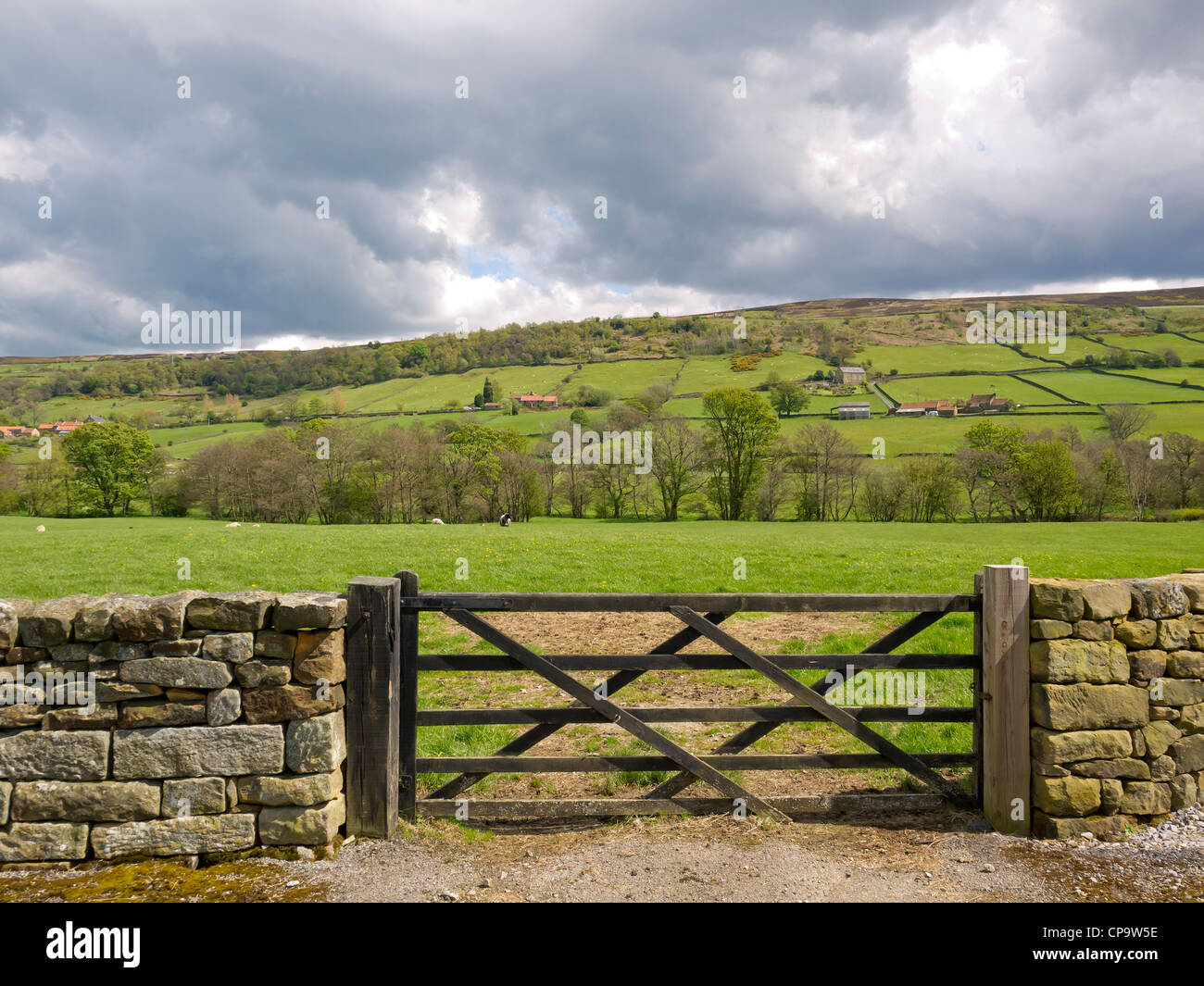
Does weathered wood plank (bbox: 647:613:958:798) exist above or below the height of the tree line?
below

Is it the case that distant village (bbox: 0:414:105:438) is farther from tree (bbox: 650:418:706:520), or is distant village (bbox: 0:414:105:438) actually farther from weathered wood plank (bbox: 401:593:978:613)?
weathered wood plank (bbox: 401:593:978:613)

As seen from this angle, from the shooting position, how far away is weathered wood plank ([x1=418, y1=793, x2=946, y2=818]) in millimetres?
5738

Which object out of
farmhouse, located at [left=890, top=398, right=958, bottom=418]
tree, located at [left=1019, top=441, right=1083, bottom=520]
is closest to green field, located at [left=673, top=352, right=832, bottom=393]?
farmhouse, located at [left=890, top=398, right=958, bottom=418]

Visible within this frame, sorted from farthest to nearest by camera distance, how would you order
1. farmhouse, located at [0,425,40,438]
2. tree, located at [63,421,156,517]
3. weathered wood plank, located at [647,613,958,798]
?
farmhouse, located at [0,425,40,438] < tree, located at [63,421,156,517] < weathered wood plank, located at [647,613,958,798]

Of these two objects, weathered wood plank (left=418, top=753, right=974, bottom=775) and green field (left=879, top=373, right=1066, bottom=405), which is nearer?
weathered wood plank (left=418, top=753, right=974, bottom=775)

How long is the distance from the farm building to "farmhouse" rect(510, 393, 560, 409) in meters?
40.5

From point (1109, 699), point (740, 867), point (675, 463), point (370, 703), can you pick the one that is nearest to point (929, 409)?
point (675, 463)

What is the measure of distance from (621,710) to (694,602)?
105cm

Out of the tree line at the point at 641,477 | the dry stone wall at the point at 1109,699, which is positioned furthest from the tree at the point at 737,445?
the dry stone wall at the point at 1109,699

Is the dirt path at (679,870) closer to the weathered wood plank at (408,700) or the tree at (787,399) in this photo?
the weathered wood plank at (408,700)

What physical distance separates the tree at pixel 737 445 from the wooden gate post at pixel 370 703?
6093cm

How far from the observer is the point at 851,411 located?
9788cm

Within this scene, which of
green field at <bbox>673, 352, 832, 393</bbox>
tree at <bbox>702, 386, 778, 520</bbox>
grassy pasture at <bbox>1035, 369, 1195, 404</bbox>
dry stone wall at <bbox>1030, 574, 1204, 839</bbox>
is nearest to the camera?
dry stone wall at <bbox>1030, 574, 1204, 839</bbox>

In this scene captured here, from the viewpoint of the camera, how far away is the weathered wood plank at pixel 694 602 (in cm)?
563
